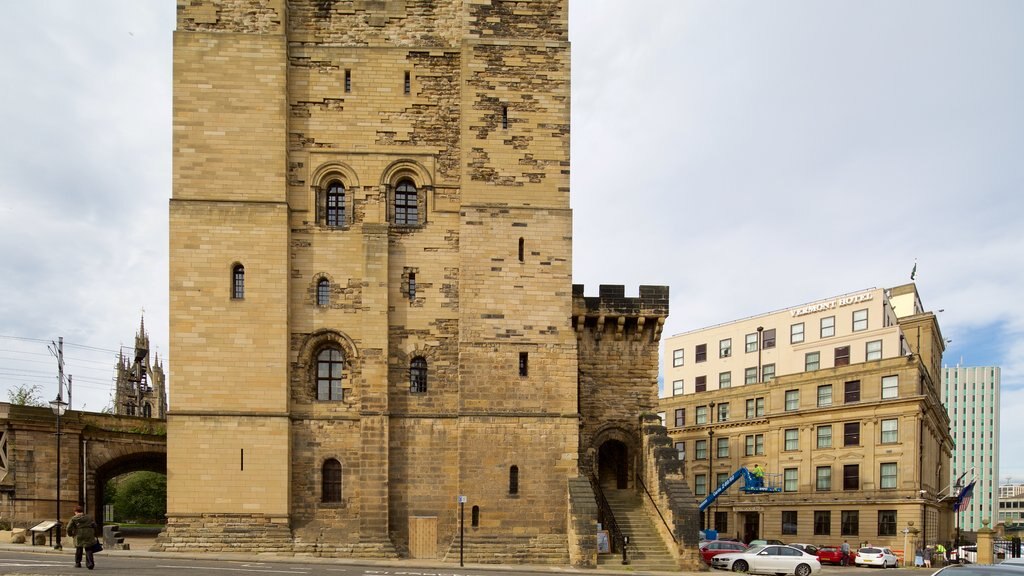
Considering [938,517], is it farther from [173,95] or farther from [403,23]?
[173,95]

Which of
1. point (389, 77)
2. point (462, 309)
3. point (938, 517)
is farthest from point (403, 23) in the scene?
point (938, 517)

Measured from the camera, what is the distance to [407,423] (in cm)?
2448

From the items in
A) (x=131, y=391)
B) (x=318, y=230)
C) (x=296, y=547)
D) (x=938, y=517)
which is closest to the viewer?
(x=296, y=547)

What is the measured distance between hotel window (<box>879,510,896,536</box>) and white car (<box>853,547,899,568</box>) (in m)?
5.93

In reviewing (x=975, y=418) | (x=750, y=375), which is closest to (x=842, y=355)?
(x=750, y=375)

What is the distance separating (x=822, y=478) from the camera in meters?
44.9

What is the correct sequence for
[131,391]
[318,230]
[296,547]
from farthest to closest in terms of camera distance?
[131,391]
[318,230]
[296,547]

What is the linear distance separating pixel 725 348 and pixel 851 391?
11.6 m

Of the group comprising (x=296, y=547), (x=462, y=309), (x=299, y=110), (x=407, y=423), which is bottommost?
(x=296, y=547)

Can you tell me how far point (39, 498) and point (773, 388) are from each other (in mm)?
38461

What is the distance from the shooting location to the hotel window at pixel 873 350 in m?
45.3

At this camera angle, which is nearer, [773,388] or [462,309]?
[462,309]

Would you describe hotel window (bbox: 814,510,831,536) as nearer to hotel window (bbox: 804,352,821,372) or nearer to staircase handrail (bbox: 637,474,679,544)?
hotel window (bbox: 804,352,821,372)

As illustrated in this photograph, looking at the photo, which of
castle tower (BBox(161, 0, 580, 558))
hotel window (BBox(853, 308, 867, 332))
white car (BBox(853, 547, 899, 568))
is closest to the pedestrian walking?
castle tower (BBox(161, 0, 580, 558))
